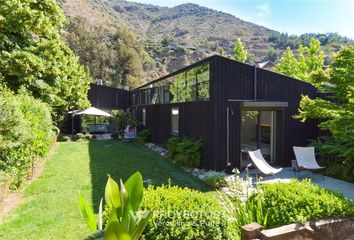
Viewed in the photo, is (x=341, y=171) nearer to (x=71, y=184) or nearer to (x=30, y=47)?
(x=71, y=184)

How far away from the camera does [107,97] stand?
90.3 feet

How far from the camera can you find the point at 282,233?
3617mm

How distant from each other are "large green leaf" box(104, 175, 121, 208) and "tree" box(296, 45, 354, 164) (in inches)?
303

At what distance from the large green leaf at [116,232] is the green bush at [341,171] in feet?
28.6

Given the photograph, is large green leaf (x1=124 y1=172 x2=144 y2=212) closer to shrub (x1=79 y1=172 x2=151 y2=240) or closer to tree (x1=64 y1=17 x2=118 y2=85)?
shrub (x1=79 y1=172 x2=151 y2=240)

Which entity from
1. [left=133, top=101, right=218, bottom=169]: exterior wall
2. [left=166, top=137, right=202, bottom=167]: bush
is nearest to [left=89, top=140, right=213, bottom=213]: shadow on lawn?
[left=166, top=137, right=202, bottom=167]: bush

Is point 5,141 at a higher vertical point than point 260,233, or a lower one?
higher

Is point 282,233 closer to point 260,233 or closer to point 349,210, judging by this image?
point 260,233

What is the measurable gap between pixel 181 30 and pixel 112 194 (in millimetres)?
87737

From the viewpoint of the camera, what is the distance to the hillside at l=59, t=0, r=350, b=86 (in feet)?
208

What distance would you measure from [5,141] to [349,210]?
253 inches

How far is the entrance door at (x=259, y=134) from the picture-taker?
11211 millimetres

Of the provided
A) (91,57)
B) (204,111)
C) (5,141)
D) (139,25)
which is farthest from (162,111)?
(139,25)

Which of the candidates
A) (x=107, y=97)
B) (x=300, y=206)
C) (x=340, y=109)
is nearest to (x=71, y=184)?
(x=300, y=206)
